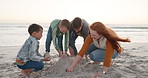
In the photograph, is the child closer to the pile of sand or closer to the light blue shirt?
the light blue shirt

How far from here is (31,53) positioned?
3.58m

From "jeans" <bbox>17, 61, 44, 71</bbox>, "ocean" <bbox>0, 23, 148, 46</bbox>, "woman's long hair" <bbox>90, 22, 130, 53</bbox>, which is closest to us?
"woman's long hair" <bbox>90, 22, 130, 53</bbox>

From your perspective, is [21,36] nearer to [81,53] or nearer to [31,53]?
[31,53]

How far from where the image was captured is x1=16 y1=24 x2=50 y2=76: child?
357cm

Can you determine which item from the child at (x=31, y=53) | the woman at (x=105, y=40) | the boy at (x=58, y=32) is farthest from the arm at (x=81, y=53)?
the boy at (x=58, y=32)

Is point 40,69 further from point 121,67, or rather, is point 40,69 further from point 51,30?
point 121,67

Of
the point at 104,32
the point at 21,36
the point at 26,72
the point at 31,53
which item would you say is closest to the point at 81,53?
the point at 104,32

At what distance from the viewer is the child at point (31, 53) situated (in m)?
3.57

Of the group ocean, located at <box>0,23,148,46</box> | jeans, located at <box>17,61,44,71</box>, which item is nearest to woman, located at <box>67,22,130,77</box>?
jeans, located at <box>17,61,44,71</box>

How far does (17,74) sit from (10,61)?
4.29ft

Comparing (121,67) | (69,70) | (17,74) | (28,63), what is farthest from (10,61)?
(121,67)

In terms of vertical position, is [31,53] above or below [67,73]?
above

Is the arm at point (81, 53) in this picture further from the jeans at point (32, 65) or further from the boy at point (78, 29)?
the boy at point (78, 29)

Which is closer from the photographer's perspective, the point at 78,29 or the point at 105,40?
the point at 105,40
